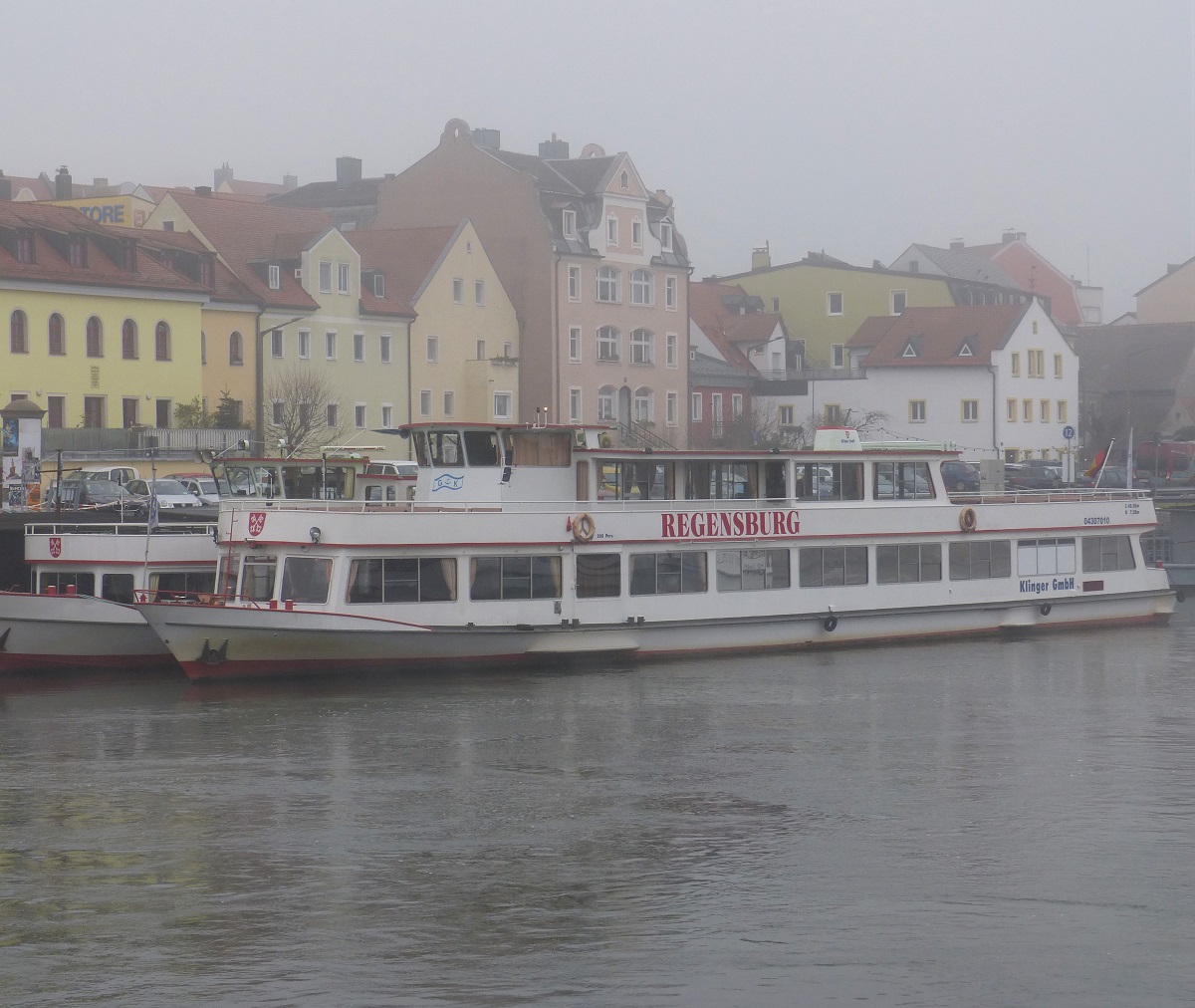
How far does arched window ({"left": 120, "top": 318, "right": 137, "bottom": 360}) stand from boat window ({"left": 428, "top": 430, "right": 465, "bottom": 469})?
105 ft

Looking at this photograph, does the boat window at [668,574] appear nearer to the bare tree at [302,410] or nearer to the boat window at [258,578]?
the boat window at [258,578]

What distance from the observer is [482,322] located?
7975cm

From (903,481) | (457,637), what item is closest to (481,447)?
(457,637)

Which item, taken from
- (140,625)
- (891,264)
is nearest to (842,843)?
(140,625)

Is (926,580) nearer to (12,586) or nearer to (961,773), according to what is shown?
(961,773)

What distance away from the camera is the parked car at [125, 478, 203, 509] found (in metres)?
49.1

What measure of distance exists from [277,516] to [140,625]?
431 centimetres

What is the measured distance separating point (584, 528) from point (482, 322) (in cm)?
4666

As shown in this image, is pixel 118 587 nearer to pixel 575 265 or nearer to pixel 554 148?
pixel 575 265

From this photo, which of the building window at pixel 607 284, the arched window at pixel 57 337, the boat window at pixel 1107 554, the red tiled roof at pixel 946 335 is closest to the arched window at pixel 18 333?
the arched window at pixel 57 337

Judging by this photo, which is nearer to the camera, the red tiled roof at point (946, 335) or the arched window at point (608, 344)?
the arched window at point (608, 344)

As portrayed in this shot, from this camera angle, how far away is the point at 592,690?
3166cm

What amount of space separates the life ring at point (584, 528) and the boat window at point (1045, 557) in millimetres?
10668

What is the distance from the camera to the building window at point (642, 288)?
86.2 m
